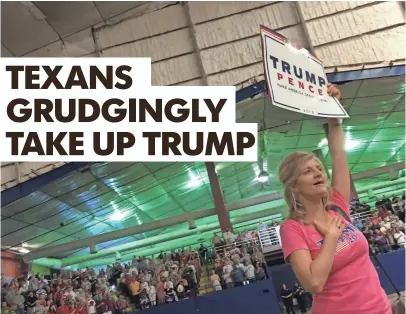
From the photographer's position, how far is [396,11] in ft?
33.8

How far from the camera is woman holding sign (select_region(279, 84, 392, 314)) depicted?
953 mm

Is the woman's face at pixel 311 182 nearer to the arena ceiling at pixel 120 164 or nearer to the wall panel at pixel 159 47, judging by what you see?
the arena ceiling at pixel 120 164

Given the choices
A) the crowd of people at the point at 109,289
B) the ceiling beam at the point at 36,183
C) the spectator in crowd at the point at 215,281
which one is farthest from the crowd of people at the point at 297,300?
the ceiling beam at the point at 36,183

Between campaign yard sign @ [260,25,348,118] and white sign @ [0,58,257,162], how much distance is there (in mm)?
1214

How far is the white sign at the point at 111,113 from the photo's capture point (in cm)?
312

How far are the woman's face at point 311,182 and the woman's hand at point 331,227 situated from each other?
0.07 meters

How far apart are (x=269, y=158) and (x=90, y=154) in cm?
861

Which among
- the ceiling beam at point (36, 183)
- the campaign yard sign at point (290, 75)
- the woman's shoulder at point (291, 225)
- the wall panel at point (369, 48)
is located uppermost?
the wall panel at point (369, 48)

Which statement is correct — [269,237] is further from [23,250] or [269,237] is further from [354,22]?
[23,250]

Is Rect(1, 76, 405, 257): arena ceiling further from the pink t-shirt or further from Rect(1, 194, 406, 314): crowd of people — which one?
the pink t-shirt

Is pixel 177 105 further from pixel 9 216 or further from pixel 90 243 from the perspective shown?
pixel 90 243

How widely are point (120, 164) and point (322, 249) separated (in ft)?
26.7

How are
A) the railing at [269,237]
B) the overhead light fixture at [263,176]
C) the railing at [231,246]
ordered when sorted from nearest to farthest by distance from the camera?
the railing at [231,246] → the railing at [269,237] → the overhead light fixture at [263,176]

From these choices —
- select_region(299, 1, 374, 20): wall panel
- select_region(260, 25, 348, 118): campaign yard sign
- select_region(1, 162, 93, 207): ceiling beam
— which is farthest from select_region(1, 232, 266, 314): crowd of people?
Result: select_region(299, 1, 374, 20): wall panel
